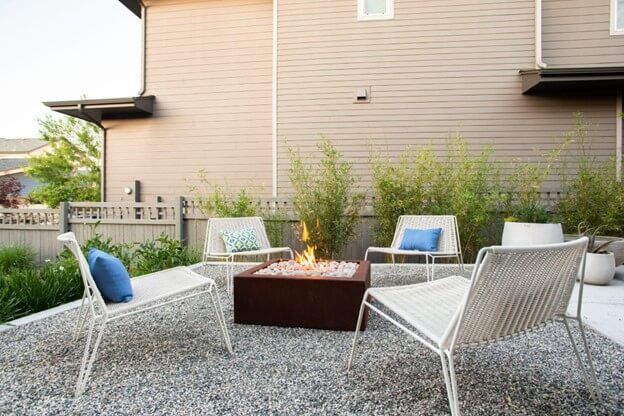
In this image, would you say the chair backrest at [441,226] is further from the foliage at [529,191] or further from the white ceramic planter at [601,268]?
the white ceramic planter at [601,268]

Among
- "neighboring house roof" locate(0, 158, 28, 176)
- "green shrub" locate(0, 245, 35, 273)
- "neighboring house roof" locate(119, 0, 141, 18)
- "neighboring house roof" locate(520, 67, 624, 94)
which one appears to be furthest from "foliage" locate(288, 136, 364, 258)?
"neighboring house roof" locate(0, 158, 28, 176)

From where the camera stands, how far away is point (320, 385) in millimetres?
1669

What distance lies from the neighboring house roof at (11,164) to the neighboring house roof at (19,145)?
76cm

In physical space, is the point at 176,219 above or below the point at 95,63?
below

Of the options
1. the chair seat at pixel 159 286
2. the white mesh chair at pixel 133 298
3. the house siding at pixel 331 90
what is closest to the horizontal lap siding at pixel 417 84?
the house siding at pixel 331 90

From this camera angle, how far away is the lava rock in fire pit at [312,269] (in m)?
2.66

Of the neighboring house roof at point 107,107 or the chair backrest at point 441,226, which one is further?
the neighboring house roof at point 107,107

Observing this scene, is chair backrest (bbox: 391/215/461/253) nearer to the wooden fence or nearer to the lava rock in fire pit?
the wooden fence

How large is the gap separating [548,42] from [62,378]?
279 inches

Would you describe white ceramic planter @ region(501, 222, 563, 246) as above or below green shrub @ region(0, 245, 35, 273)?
above

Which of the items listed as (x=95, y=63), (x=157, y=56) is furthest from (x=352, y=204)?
(x=95, y=63)

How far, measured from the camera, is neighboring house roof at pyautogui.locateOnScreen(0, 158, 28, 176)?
18150 millimetres

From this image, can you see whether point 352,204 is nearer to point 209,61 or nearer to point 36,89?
point 209,61

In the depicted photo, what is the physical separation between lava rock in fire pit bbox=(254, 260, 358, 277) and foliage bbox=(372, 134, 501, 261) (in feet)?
6.35
